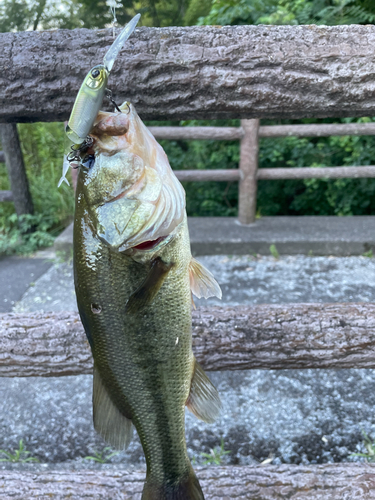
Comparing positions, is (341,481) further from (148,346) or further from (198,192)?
(198,192)

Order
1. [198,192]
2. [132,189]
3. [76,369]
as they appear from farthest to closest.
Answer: [198,192] → [76,369] → [132,189]

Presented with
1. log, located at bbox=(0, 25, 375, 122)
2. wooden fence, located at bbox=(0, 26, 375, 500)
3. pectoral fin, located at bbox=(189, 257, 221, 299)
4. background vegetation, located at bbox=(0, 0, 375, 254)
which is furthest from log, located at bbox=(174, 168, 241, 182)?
pectoral fin, located at bbox=(189, 257, 221, 299)

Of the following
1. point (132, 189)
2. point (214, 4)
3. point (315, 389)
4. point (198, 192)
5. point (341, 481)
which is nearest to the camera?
point (132, 189)

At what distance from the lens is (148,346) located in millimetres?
788

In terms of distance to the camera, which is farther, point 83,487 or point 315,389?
point 315,389

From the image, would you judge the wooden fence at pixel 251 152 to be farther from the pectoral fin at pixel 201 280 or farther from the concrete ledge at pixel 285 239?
the pectoral fin at pixel 201 280

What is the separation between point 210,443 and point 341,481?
0.89 metres

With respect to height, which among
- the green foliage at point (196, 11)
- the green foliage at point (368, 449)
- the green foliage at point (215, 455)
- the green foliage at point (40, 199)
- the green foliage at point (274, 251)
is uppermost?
the green foliage at point (196, 11)

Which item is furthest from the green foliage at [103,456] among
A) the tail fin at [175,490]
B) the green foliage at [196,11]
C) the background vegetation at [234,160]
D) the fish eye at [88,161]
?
the green foliage at [196,11]

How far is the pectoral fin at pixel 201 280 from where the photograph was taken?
0.80m

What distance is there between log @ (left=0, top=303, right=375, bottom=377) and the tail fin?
1.38ft

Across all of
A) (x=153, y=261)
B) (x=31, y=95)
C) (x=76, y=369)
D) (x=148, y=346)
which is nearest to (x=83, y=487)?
(x=76, y=369)

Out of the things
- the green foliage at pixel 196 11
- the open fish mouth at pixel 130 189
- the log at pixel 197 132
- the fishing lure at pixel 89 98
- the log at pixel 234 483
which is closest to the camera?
the fishing lure at pixel 89 98

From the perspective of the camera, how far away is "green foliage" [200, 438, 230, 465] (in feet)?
5.84
